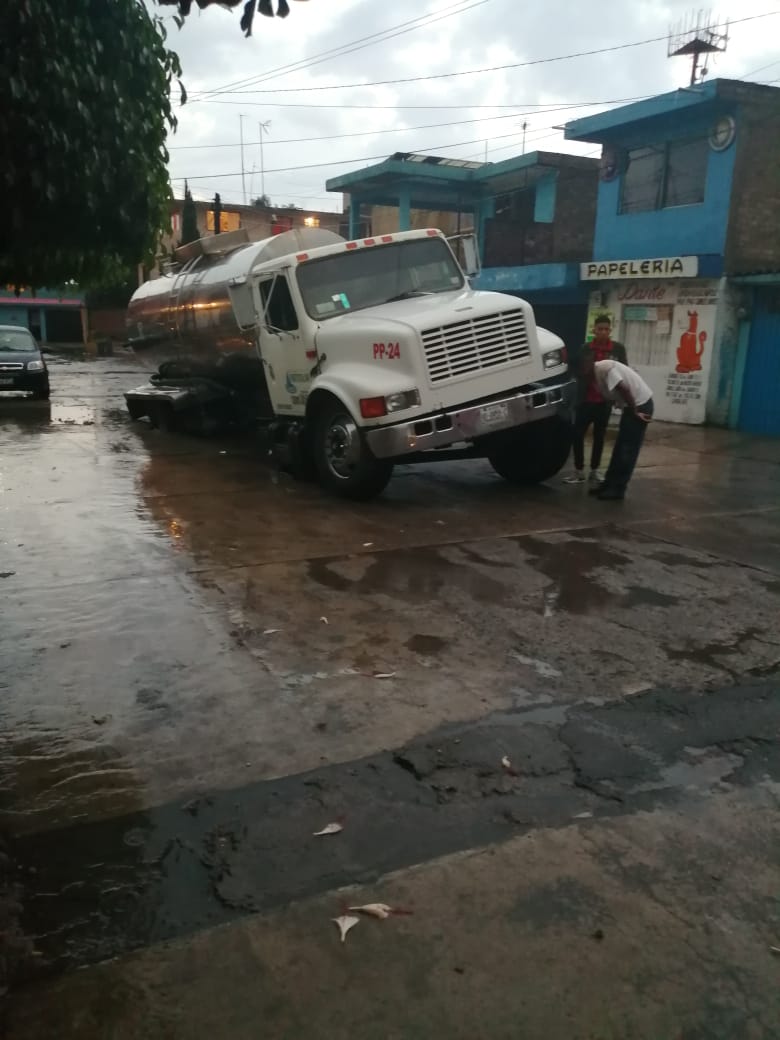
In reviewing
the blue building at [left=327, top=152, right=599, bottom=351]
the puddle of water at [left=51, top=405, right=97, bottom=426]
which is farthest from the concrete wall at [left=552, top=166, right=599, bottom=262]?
the puddle of water at [left=51, top=405, right=97, bottom=426]

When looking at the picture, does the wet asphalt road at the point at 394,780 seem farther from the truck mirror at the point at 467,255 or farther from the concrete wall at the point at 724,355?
the concrete wall at the point at 724,355

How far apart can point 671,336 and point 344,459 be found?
1027 cm

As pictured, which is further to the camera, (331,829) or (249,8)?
(331,829)

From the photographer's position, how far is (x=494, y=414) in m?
8.17

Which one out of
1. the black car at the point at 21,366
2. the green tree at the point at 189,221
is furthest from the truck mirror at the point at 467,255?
the green tree at the point at 189,221

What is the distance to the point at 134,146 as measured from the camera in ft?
10.8

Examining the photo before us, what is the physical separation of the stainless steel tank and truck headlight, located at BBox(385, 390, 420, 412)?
3.34m

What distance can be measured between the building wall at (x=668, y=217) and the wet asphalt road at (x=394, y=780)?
10.5 m

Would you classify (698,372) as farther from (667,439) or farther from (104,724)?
(104,724)

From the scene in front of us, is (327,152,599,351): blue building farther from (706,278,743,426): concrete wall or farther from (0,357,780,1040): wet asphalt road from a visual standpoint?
(0,357,780,1040): wet asphalt road

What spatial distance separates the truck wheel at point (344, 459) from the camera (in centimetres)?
837

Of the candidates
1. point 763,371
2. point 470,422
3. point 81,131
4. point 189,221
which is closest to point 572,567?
point 470,422

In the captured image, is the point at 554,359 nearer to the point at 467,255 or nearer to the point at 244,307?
the point at 467,255

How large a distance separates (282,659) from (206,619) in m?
0.81
